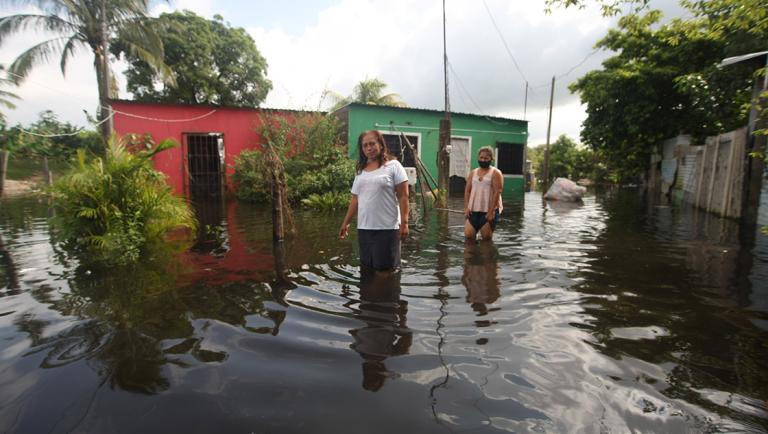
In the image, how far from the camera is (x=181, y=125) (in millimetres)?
15047

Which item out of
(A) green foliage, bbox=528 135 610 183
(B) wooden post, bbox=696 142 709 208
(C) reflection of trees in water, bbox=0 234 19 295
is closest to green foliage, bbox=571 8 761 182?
(B) wooden post, bbox=696 142 709 208

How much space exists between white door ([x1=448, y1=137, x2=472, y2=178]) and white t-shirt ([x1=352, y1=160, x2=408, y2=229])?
50.1 ft

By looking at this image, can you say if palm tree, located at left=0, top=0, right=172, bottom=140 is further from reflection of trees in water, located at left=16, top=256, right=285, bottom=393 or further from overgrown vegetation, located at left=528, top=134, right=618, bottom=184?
overgrown vegetation, located at left=528, top=134, right=618, bottom=184

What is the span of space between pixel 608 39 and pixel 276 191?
745 inches

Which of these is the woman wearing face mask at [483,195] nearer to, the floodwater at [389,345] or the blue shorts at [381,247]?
the floodwater at [389,345]

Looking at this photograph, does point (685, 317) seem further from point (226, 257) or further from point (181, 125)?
point (181, 125)

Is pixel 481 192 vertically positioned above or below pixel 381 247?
above

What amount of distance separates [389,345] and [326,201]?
987 cm

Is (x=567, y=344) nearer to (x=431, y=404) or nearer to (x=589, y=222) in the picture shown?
(x=431, y=404)

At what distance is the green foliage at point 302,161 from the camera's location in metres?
13.5

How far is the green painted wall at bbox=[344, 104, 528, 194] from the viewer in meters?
16.4

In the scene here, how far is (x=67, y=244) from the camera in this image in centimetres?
620

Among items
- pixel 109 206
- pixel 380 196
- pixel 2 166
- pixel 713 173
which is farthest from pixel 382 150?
pixel 2 166

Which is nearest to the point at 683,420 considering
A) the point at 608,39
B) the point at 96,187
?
the point at 96,187
